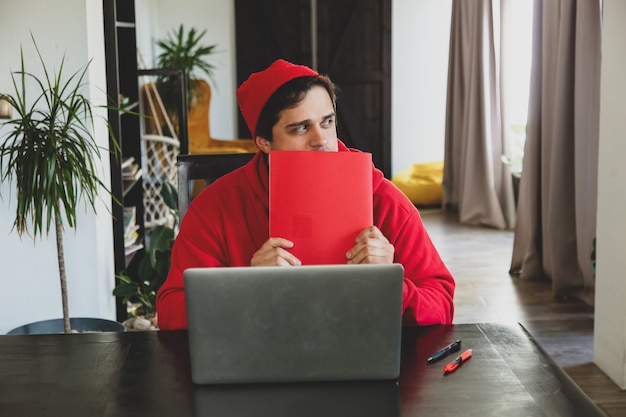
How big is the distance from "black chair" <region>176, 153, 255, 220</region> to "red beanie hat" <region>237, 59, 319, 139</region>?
252 mm

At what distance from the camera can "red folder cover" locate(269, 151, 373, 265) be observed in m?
1.35

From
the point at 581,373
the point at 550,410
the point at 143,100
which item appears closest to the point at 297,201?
the point at 550,410

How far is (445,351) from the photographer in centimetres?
135

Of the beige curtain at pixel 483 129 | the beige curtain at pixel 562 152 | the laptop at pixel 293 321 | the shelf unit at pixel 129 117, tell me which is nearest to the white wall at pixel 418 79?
the beige curtain at pixel 483 129

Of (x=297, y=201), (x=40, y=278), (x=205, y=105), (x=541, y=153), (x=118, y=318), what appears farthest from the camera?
(x=205, y=105)

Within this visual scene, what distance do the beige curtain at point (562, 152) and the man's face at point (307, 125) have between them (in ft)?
8.69

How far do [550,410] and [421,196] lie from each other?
6379mm

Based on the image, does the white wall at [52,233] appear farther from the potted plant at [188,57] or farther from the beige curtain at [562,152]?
the potted plant at [188,57]

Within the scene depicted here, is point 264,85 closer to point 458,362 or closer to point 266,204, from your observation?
point 266,204

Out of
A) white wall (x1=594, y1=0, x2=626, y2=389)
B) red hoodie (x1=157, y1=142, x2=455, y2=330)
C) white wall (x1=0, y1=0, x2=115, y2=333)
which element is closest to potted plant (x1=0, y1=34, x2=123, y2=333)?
white wall (x1=0, y1=0, x2=115, y2=333)

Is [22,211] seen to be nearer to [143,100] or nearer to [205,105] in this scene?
[143,100]

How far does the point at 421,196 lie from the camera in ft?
24.5

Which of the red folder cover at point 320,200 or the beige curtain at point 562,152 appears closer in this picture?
the red folder cover at point 320,200

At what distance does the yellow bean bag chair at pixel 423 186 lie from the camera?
7.45 m
